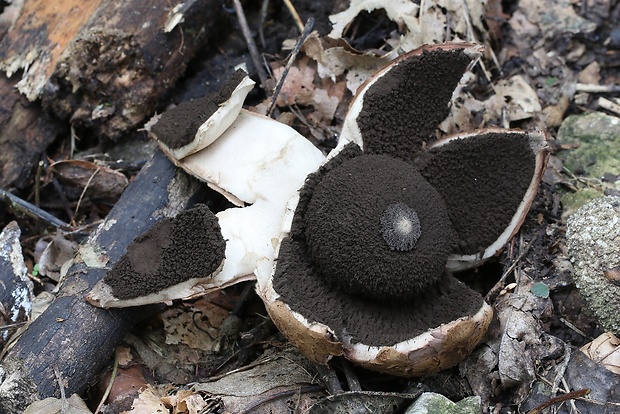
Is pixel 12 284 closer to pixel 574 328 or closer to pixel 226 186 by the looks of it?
pixel 226 186

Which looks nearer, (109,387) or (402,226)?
(402,226)

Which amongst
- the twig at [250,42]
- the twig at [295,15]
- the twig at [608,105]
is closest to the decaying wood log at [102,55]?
the twig at [250,42]

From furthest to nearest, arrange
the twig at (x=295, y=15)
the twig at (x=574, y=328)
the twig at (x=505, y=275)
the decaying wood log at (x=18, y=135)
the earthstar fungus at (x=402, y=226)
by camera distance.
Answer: the twig at (x=295, y=15), the decaying wood log at (x=18, y=135), the twig at (x=505, y=275), the twig at (x=574, y=328), the earthstar fungus at (x=402, y=226)

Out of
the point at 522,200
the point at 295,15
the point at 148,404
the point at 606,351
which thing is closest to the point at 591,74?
the point at 522,200

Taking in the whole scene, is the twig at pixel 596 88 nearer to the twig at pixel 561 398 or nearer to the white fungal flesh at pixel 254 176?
the white fungal flesh at pixel 254 176

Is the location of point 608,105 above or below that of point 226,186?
below
